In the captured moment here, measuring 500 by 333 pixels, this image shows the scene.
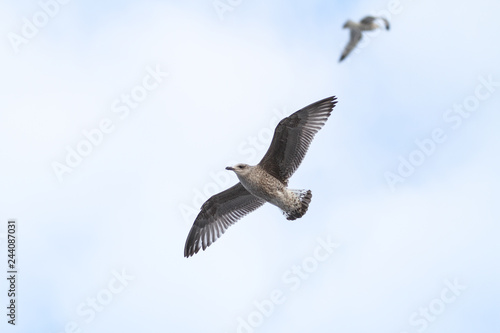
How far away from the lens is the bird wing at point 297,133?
60.4 ft

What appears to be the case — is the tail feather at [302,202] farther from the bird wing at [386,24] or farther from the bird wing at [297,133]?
the bird wing at [386,24]

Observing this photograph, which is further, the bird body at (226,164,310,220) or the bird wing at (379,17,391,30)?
the bird body at (226,164,310,220)

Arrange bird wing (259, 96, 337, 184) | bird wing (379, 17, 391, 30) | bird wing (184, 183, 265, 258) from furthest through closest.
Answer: bird wing (184, 183, 265, 258) → bird wing (259, 96, 337, 184) → bird wing (379, 17, 391, 30)

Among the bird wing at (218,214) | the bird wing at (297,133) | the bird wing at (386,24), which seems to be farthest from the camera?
the bird wing at (218,214)

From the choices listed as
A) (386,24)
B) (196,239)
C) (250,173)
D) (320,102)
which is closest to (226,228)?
(196,239)

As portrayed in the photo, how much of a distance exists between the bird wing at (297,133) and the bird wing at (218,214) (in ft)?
4.66

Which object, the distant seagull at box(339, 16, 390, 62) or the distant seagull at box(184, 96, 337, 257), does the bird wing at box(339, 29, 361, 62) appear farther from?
the distant seagull at box(184, 96, 337, 257)

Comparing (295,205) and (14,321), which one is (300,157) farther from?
(14,321)

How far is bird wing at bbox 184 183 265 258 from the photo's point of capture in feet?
65.5

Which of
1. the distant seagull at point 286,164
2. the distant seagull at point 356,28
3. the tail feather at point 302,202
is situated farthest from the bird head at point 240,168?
the distant seagull at point 356,28

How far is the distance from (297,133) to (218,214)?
9.59ft

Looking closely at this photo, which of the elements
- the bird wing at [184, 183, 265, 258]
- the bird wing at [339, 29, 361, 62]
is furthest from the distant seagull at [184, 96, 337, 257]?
the bird wing at [184, 183, 265, 258]

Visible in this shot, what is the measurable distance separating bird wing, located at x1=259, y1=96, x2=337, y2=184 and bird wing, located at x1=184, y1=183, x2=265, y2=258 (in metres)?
1.42

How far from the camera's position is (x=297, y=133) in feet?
60.6
